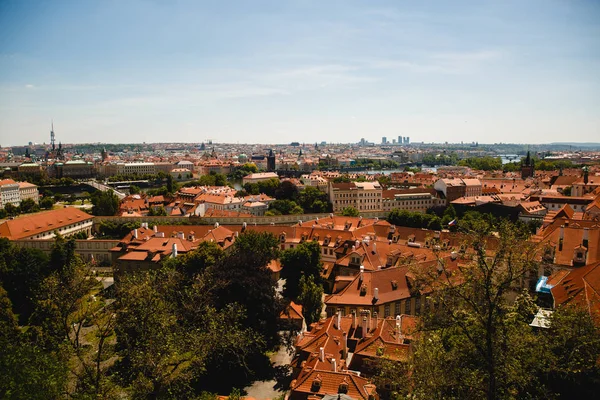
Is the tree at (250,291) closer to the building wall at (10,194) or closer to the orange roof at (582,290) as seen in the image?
the orange roof at (582,290)

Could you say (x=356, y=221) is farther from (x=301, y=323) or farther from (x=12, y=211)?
(x=12, y=211)

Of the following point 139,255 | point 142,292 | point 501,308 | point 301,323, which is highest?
point 501,308

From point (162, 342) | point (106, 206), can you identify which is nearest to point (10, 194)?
point (106, 206)

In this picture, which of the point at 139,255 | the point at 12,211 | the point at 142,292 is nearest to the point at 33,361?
the point at 142,292

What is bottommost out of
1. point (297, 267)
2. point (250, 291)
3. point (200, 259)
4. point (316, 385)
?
point (316, 385)

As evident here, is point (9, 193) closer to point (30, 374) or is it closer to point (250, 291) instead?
point (250, 291)

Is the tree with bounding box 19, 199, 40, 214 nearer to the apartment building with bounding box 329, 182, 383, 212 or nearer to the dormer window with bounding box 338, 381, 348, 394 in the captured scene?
the apartment building with bounding box 329, 182, 383, 212

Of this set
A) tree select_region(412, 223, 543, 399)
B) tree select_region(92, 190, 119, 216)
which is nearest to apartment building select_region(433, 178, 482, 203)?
tree select_region(92, 190, 119, 216)
